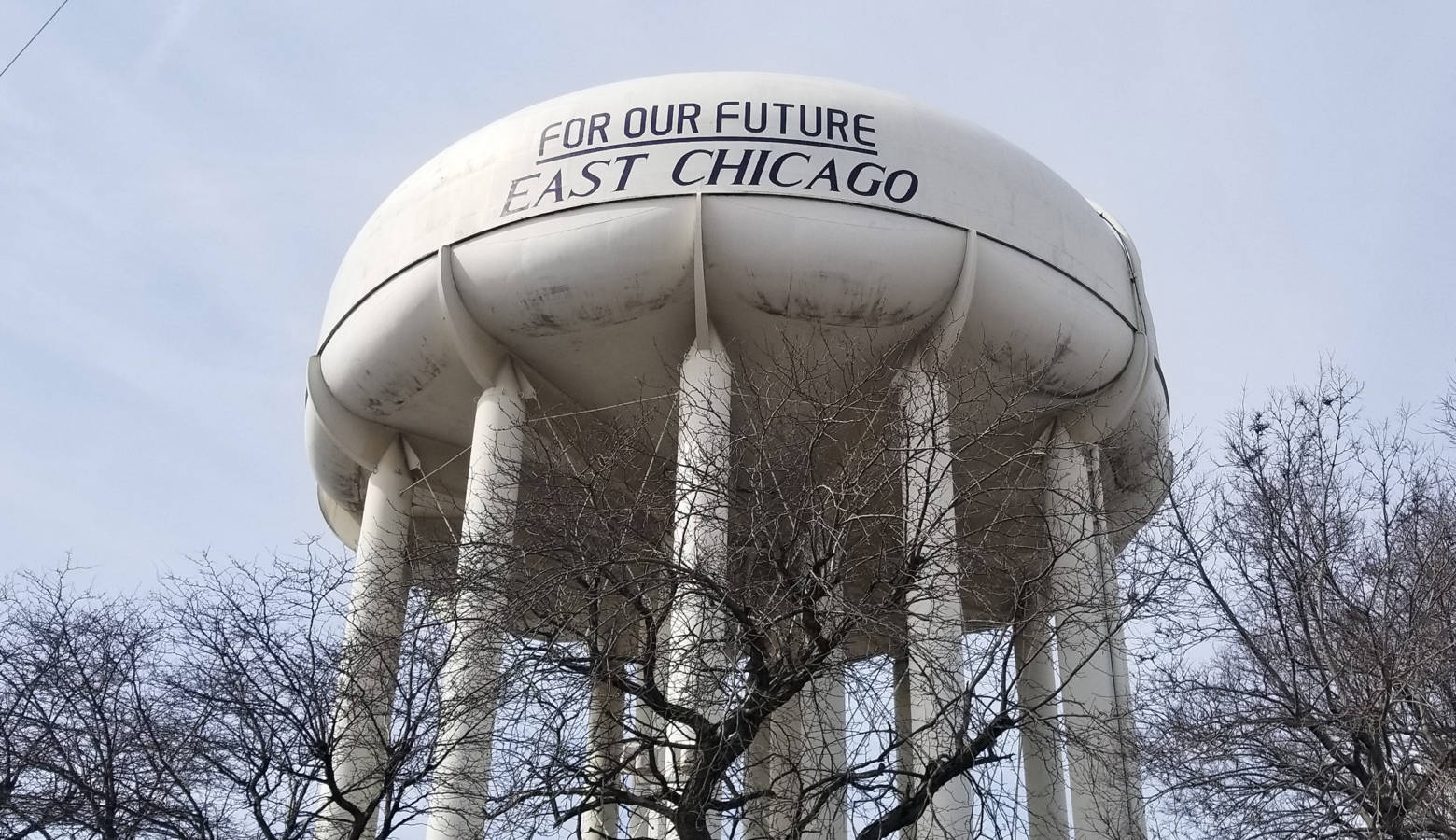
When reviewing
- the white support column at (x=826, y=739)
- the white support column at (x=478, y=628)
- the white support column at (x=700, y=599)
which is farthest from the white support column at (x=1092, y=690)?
the white support column at (x=478, y=628)

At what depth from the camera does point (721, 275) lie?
12602mm

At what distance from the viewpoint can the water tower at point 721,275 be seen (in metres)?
12.5

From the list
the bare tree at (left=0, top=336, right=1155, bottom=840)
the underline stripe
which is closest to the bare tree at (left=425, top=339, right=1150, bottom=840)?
the bare tree at (left=0, top=336, right=1155, bottom=840)

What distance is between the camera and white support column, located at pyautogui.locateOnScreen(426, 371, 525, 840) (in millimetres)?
8594

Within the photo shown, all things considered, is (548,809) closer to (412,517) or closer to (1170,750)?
(1170,750)

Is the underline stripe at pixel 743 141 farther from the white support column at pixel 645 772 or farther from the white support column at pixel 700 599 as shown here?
the white support column at pixel 645 772

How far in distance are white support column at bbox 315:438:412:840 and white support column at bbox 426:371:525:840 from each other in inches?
20.0

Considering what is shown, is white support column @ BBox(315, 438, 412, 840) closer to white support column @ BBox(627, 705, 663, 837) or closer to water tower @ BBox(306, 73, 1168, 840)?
water tower @ BBox(306, 73, 1168, 840)

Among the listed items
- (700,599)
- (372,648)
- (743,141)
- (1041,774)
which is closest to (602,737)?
(700,599)

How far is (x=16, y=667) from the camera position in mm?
10875

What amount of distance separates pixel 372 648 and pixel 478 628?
2470 millimetres

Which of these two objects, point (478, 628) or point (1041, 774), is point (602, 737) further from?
point (1041, 774)

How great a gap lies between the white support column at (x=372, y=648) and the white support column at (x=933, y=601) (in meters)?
3.77

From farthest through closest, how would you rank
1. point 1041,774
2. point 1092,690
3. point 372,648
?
point 1041,774 < point 1092,690 < point 372,648
